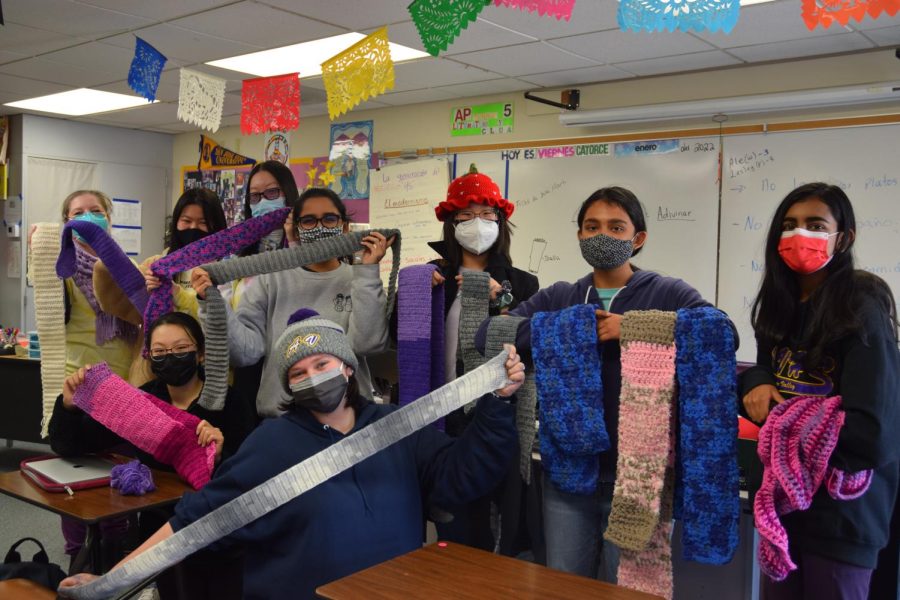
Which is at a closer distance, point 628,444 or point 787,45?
point 628,444

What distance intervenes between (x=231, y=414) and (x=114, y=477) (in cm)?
38

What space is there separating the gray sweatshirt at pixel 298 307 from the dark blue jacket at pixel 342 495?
467 millimetres

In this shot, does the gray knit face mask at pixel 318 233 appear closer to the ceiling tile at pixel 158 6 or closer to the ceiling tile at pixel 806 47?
the ceiling tile at pixel 158 6

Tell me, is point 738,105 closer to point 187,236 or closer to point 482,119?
point 482,119

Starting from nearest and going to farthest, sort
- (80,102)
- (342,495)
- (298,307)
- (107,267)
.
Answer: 1. (342,495)
2. (298,307)
3. (107,267)
4. (80,102)

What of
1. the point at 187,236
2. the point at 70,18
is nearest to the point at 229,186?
the point at 70,18

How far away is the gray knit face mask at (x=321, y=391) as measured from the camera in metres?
2.01

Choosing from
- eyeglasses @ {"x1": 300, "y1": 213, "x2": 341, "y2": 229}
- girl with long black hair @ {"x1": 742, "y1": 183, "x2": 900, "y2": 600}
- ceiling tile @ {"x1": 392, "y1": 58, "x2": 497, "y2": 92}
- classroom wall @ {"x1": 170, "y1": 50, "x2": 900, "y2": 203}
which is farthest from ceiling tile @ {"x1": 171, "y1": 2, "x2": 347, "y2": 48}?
girl with long black hair @ {"x1": 742, "y1": 183, "x2": 900, "y2": 600}

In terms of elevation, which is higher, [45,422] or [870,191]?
[870,191]

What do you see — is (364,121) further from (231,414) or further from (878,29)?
(231,414)

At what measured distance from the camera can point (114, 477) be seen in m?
2.46

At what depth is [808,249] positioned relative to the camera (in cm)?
197

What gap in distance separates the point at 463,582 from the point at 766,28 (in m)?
3.60

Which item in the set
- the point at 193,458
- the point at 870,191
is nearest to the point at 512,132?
the point at 870,191
